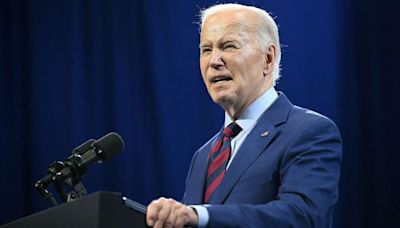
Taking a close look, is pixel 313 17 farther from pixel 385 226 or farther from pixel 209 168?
pixel 209 168

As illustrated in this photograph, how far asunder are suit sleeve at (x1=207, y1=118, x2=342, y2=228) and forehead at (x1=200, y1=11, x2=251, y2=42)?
0.37 m

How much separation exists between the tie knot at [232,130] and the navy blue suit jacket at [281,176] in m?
0.10

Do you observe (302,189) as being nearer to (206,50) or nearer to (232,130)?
(232,130)

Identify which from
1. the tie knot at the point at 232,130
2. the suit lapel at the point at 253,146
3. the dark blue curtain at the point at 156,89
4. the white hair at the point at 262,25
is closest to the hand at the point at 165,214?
the suit lapel at the point at 253,146

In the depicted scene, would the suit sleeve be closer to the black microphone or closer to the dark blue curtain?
the black microphone

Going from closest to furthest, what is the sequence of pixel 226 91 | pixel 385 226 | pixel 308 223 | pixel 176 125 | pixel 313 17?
pixel 308 223 → pixel 226 91 → pixel 385 226 → pixel 313 17 → pixel 176 125

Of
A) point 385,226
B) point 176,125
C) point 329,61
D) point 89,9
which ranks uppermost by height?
point 89,9

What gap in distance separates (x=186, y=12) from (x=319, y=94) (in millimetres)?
821

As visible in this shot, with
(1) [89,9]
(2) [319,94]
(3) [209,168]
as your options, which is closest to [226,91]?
(3) [209,168]

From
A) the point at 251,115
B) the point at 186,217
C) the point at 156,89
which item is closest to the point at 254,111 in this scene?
the point at 251,115

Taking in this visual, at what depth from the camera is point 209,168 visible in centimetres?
221

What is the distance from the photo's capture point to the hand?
1433 millimetres

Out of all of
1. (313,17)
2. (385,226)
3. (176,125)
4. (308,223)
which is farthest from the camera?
(176,125)

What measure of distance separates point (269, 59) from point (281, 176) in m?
0.50
